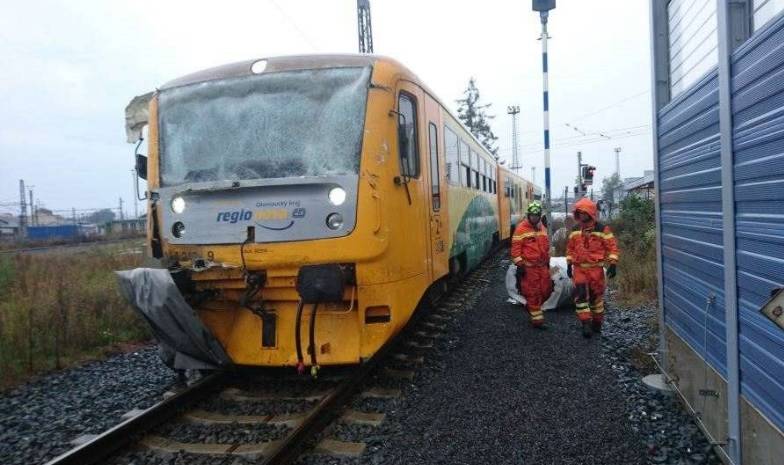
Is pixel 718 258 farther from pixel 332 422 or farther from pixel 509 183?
pixel 509 183

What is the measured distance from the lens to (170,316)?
15.1 feet

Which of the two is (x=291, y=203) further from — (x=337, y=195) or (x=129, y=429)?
(x=129, y=429)

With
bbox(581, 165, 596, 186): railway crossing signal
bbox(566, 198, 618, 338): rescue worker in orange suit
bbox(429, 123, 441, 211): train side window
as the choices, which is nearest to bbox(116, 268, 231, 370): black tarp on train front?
bbox(429, 123, 441, 211): train side window

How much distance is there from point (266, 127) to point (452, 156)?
365 cm

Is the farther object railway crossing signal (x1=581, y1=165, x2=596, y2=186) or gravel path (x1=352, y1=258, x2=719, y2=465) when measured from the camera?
railway crossing signal (x1=581, y1=165, x2=596, y2=186)

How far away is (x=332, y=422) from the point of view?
172 inches

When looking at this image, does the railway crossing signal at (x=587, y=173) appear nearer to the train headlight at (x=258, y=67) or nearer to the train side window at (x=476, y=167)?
the train side window at (x=476, y=167)

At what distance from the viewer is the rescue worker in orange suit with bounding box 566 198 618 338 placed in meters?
6.91

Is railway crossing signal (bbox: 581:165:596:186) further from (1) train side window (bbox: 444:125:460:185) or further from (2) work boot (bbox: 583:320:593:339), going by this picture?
(2) work boot (bbox: 583:320:593:339)

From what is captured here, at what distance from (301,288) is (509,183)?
14603mm

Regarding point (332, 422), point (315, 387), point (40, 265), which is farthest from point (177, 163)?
point (40, 265)

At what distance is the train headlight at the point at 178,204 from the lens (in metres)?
5.13

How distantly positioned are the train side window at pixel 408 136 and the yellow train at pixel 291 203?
0.02 m

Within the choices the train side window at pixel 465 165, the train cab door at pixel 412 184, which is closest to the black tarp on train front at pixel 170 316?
the train cab door at pixel 412 184
